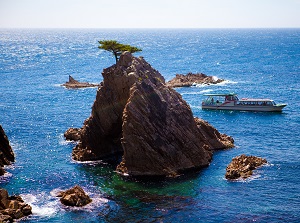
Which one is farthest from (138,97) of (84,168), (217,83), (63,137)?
(217,83)

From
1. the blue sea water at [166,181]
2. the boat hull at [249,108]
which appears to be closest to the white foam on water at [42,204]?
the blue sea water at [166,181]

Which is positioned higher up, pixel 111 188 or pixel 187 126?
pixel 187 126

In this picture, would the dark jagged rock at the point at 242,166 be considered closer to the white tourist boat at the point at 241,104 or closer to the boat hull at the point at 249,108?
the boat hull at the point at 249,108

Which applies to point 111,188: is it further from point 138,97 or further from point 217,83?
point 217,83

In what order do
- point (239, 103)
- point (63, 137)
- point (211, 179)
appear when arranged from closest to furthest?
point (211, 179) < point (63, 137) < point (239, 103)

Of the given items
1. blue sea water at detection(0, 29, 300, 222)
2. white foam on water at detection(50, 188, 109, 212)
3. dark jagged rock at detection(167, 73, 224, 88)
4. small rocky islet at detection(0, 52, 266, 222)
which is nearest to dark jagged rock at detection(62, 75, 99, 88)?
dark jagged rock at detection(167, 73, 224, 88)

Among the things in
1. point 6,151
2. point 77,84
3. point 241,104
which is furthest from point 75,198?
point 77,84

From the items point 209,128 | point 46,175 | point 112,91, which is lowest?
point 46,175
